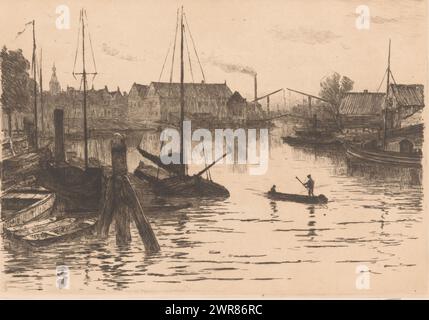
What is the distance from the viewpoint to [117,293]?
28.9ft

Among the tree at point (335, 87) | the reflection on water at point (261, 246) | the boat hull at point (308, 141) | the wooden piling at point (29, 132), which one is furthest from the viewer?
the boat hull at point (308, 141)

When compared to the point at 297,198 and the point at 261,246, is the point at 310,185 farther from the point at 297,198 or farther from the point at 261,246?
the point at 261,246

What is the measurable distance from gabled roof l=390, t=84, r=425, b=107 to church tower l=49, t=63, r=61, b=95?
3.88 m

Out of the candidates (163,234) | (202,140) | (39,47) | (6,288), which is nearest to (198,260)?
(163,234)

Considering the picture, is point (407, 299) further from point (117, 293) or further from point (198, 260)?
point (117, 293)

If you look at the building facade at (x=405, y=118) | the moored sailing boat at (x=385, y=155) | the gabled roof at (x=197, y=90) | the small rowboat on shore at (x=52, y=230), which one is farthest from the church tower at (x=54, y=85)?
the building facade at (x=405, y=118)

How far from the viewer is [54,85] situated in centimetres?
902

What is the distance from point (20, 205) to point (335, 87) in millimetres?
3917

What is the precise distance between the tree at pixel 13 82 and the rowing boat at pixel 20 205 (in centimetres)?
68

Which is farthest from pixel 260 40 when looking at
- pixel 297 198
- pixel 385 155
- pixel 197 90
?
pixel 385 155

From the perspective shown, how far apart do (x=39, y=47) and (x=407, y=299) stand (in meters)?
5.14

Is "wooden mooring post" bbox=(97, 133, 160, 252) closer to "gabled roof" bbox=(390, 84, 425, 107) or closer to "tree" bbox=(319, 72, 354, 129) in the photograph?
"tree" bbox=(319, 72, 354, 129)

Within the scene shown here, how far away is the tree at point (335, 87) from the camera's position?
360 inches

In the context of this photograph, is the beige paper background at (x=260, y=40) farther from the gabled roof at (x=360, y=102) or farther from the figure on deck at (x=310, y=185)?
the figure on deck at (x=310, y=185)
